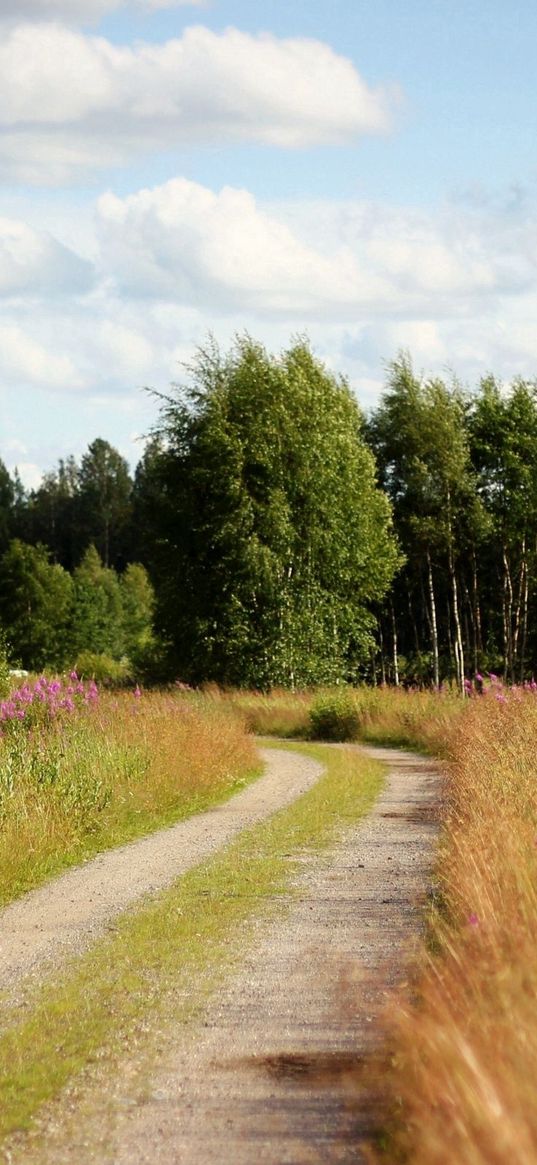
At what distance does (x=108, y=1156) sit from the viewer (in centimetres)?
596

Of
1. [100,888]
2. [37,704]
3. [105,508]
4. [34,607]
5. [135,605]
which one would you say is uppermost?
[105,508]

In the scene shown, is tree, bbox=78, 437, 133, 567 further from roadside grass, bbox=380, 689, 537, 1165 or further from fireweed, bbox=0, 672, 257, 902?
roadside grass, bbox=380, 689, 537, 1165

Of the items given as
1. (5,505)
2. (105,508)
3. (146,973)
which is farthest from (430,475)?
(5,505)

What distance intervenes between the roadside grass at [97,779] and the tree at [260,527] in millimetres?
20962

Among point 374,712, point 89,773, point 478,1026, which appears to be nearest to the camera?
point 478,1026

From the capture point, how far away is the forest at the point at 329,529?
47.9 metres

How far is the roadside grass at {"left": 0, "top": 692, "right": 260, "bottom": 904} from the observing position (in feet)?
49.3

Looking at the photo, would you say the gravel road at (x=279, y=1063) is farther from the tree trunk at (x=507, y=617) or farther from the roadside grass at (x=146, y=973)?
the tree trunk at (x=507, y=617)

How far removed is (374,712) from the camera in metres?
36.6

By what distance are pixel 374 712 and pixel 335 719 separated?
42.6 inches

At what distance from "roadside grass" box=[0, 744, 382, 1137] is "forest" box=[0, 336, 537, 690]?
27.8 meters

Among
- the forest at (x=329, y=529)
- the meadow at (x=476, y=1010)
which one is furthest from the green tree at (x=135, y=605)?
the meadow at (x=476, y=1010)

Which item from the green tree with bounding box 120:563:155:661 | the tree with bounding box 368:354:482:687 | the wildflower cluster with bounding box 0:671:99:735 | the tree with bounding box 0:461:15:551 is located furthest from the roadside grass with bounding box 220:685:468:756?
the tree with bounding box 0:461:15:551

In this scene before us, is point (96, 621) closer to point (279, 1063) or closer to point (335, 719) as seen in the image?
point (335, 719)
